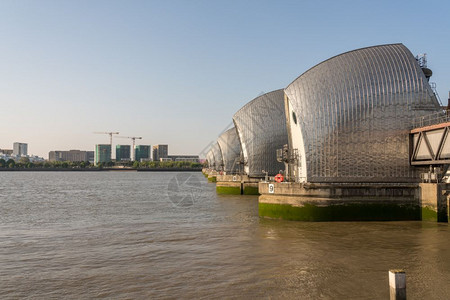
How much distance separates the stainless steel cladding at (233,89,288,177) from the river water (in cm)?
2820

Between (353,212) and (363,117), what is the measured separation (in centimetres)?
800

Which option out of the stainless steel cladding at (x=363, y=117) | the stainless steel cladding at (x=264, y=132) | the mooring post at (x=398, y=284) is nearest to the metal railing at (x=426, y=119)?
the stainless steel cladding at (x=363, y=117)

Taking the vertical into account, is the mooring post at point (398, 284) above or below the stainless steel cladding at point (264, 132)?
below

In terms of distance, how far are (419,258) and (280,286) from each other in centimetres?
853

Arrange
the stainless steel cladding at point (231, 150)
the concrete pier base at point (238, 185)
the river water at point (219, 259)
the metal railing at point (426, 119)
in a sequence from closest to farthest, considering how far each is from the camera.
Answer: the river water at point (219, 259)
the metal railing at point (426, 119)
the concrete pier base at point (238, 185)
the stainless steel cladding at point (231, 150)

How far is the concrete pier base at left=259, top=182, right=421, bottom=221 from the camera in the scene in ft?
97.1

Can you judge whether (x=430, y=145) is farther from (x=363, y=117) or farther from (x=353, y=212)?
(x=353, y=212)

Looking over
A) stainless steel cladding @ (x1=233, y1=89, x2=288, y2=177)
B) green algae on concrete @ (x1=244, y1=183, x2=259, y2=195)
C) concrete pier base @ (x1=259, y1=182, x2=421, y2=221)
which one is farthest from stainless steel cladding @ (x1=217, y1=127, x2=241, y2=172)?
concrete pier base @ (x1=259, y1=182, x2=421, y2=221)

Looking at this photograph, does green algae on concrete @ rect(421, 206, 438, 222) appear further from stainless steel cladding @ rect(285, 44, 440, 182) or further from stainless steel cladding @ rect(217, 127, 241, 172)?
stainless steel cladding @ rect(217, 127, 241, 172)

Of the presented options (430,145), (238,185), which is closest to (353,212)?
(430,145)

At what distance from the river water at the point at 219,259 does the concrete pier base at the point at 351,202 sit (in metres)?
0.88

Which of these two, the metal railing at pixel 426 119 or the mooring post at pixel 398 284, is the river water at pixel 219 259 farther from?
the metal railing at pixel 426 119

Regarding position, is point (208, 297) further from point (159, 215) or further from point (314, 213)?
point (159, 215)

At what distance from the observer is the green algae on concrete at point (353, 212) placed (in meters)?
29.6
